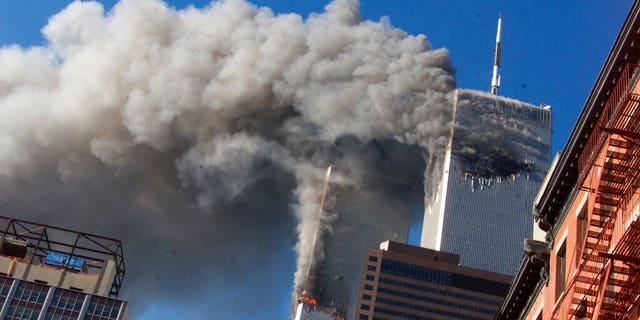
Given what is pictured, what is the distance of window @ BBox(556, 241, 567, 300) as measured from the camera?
3573 cm

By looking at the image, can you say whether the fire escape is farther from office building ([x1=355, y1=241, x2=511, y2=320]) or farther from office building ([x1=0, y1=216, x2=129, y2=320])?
office building ([x1=355, y1=241, x2=511, y2=320])

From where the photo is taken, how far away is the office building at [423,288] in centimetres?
16675

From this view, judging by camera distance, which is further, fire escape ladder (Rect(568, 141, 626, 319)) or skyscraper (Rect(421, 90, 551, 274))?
skyscraper (Rect(421, 90, 551, 274))

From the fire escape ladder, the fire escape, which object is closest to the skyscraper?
the fire escape

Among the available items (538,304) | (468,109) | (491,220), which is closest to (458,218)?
(491,220)

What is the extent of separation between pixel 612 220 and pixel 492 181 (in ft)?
530

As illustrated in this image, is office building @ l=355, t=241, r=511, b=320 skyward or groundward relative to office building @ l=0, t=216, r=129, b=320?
skyward

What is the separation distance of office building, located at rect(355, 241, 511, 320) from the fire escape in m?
135

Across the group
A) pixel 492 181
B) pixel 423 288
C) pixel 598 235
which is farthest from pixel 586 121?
pixel 492 181

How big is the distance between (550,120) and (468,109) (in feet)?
70.8

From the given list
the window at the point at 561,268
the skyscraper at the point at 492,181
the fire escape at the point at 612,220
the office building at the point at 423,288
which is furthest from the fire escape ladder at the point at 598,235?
the skyscraper at the point at 492,181

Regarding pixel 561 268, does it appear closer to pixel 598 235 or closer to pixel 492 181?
pixel 598 235

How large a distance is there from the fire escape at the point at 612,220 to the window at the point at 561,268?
102 inches

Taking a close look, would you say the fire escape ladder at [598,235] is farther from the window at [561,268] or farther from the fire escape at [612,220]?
the window at [561,268]
